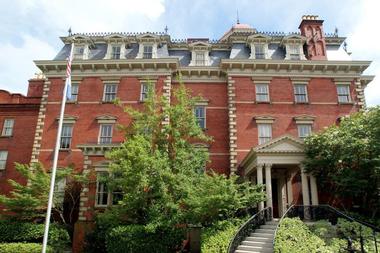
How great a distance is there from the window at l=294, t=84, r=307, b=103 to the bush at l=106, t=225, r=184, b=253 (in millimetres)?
14739

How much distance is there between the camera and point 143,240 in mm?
16906

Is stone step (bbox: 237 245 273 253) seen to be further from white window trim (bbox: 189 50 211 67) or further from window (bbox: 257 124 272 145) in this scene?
white window trim (bbox: 189 50 211 67)

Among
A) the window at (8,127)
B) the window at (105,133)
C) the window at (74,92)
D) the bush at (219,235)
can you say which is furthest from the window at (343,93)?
the window at (8,127)

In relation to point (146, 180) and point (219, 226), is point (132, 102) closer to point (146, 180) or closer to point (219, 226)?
point (146, 180)

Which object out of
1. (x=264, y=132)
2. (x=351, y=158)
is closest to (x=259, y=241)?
(x=351, y=158)

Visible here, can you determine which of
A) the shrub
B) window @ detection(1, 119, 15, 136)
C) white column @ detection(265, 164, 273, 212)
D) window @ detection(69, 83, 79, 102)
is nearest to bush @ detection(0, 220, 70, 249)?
window @ detection(1, 119, 15, 136)

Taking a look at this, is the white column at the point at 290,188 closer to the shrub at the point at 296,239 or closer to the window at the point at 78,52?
the shrub at the point at 296,239

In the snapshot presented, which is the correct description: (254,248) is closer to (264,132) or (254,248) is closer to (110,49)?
(264,132)

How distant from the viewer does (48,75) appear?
27.3 meters

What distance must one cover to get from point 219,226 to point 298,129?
1137 cm

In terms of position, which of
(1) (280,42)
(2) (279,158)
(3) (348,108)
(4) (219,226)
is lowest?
(4) (219,226)

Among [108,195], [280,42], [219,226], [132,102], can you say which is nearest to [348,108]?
[280,42]

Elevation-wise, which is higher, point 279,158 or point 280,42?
point 280,42

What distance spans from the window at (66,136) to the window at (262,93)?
14.8 meters
